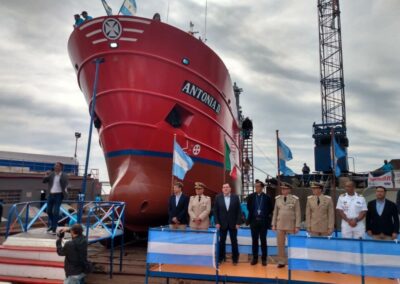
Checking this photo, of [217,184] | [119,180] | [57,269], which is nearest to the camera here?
[57,269]

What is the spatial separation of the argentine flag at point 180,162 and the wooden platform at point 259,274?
2950 millimetres

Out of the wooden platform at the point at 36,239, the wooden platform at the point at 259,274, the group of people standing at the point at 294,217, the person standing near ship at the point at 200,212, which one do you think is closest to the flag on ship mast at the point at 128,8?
the person standing near ship at the point at 200,212

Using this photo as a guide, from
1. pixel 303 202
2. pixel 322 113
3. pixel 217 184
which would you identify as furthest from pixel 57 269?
pixel 322 113

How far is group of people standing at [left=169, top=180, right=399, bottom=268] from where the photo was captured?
5398 millimetres

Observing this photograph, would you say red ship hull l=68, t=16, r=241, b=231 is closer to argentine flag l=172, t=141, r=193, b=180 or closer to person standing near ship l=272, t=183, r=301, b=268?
argentine flag l=172, t=141, r=193, b=180

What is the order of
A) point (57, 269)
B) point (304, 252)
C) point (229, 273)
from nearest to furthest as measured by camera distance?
point (304, 252) → point (229, 273) → point (57, 269)

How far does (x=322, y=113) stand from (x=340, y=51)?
593cm

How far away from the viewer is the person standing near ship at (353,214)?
5504 mm

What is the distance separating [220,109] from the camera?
10.4 metres

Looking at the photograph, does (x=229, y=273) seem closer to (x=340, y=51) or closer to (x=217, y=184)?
(x=217, y=184)

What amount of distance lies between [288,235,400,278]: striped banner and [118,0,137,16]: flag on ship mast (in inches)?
273

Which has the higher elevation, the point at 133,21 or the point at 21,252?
the point at 133,21

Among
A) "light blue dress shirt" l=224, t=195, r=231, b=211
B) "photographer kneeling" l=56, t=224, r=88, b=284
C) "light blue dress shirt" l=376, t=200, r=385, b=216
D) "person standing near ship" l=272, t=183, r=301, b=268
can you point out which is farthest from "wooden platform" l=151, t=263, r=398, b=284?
"photographer kneeling" l=56, t=224, r=88, b=284

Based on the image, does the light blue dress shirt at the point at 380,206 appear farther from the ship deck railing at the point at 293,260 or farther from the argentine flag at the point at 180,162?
the argentine flag at the point at 180,162
